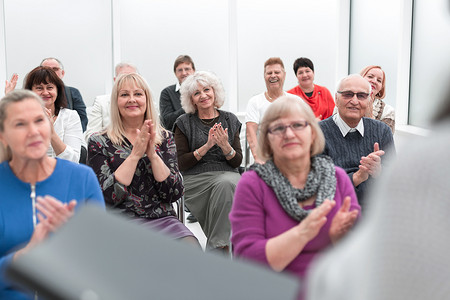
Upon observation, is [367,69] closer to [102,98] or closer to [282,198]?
[102,98]

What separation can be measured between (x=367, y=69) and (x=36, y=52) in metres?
4.70

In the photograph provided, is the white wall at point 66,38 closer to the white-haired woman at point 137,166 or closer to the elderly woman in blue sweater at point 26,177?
the white-haired woman at point 137,166

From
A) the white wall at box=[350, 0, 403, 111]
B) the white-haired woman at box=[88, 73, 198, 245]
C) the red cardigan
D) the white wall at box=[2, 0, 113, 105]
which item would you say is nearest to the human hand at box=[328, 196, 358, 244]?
the white-haired woman at box=[88, 73, 198, 245]

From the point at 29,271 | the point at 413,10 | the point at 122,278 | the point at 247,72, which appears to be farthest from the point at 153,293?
the point at 247,72

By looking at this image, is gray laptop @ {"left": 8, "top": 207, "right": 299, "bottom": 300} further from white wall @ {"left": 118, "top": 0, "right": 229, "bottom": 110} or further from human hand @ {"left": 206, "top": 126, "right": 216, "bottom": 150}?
white wall @ {"left": 118, "top": 0, "right": 229, "bottom": 110}

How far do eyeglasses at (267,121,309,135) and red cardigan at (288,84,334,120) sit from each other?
3014mm

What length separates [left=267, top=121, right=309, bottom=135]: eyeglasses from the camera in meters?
2.11

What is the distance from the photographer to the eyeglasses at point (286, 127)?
6.92ft

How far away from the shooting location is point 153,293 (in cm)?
62

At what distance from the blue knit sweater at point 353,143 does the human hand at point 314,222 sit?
3.84 feet

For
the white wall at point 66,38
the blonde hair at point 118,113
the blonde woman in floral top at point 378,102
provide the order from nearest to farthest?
the blonde hair at point 118,113
the blonde woman in floral top at point 378,102
the white wall at point 66,38

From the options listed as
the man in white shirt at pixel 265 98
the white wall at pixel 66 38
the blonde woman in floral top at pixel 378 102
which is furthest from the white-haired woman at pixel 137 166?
the white wall at pixel 66 38

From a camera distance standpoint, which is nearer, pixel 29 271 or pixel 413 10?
pixel 29 271

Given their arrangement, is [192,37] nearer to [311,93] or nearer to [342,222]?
[311,93]
